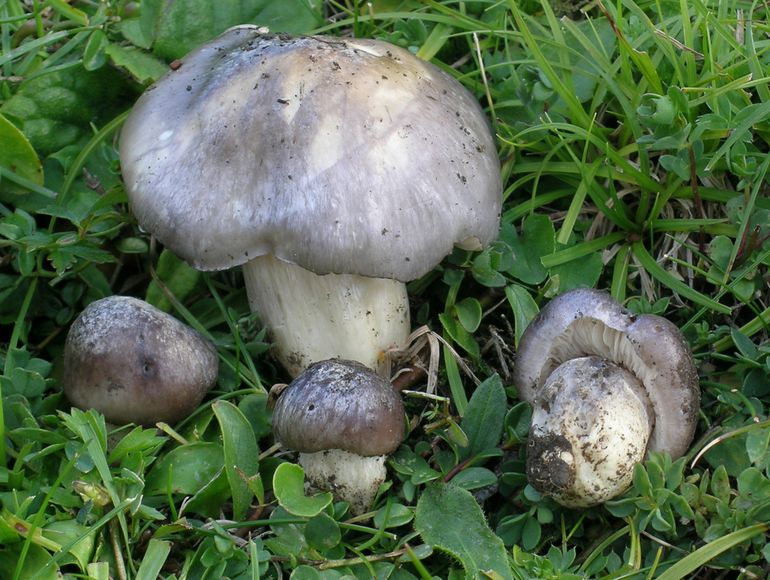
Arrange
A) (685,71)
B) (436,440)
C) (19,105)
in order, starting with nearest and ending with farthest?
(436,440)
(685,71)
(19,105)

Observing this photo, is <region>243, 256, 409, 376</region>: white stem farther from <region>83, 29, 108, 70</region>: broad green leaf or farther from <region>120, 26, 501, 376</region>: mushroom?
<region>83, 29, 108, 70</region>: broad green leaf

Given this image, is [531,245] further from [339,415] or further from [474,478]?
[339,415]

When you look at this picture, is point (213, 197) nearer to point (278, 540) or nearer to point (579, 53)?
point (278, 540)

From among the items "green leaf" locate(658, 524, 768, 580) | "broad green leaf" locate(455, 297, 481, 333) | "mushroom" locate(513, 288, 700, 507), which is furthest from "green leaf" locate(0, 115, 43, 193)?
"green leaf" locate(658, 524, 768, 580)

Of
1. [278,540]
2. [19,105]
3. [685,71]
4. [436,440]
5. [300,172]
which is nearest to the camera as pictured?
[278,540]

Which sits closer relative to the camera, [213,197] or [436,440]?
[213,197]

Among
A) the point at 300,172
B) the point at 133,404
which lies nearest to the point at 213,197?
the point at 300,172
